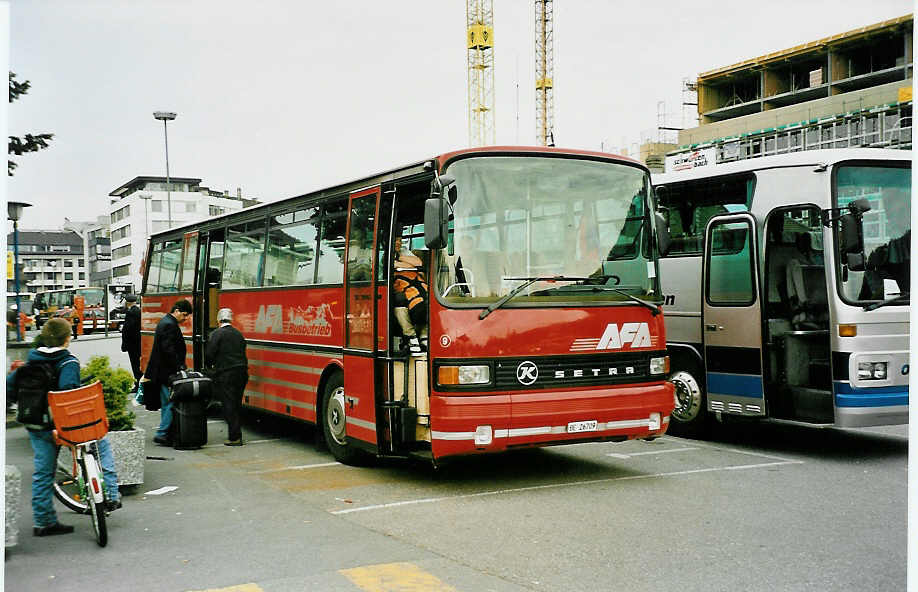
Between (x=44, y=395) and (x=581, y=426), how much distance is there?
179 inches

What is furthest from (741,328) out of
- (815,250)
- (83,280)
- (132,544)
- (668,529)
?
(83,280)

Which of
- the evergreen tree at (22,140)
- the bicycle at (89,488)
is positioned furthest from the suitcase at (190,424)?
the bicycle at (89,488)

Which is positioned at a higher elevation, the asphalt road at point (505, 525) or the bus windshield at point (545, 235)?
the bus windshield at point (545, 235)

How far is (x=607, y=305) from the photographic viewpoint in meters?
8.88

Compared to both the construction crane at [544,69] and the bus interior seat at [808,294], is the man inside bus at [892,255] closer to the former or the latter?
the bus interior seat at [808,294]

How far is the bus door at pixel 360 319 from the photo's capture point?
9.41m

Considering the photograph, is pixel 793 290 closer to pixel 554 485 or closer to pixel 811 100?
pixel 554 485

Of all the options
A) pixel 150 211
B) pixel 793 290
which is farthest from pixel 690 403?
pixel 150 211

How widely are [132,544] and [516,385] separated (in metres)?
3.46

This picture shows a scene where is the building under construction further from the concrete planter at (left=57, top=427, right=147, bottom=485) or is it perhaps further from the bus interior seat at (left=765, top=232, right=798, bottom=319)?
the concrete planter at (left=57, top=427, right=147, bottom=485)

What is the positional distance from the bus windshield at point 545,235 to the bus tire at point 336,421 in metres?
2.48

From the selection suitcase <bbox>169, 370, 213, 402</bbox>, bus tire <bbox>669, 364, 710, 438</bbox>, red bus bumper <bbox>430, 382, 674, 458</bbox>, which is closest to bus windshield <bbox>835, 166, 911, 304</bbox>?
bus tire <bbox>669, 364, 710, 438</bbox>

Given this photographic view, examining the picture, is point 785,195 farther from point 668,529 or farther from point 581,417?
point 668,529

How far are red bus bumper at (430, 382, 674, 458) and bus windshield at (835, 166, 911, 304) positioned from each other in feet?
9.18
